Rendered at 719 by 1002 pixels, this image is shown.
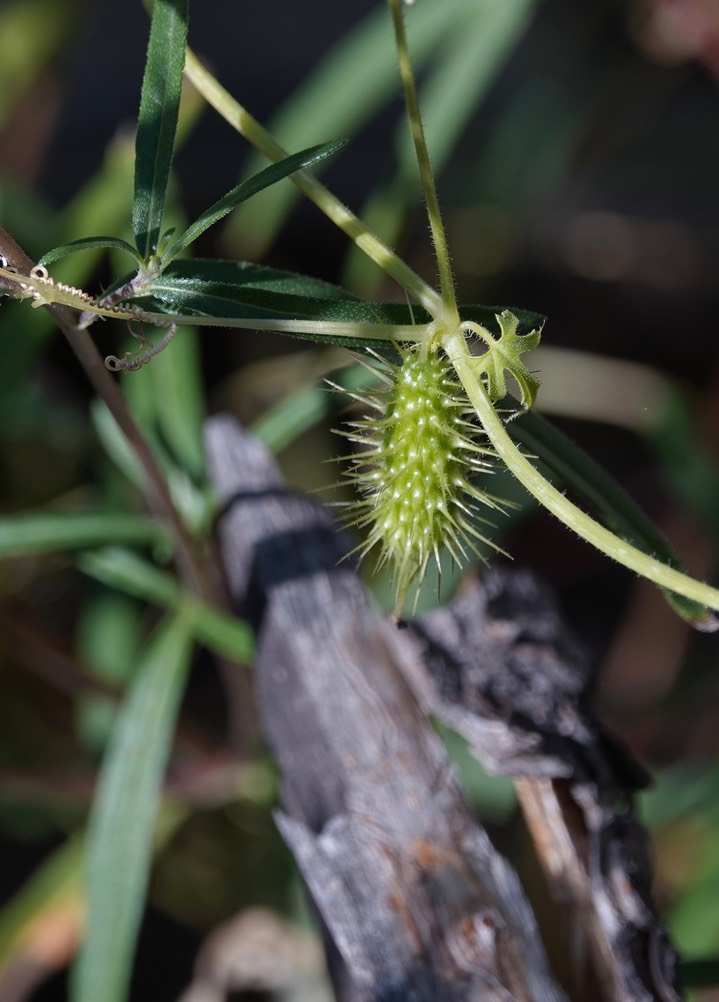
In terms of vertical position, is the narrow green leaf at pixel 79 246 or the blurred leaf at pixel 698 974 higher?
the narrow green leaf at pixel 79 246


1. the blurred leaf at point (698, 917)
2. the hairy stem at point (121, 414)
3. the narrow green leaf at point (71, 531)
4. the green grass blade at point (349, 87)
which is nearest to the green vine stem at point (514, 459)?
the hairy stem at point (121, 414)

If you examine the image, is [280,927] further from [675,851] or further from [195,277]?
[195,277]

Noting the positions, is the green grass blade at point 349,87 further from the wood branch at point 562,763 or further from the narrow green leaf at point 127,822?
the wood branch at point 562,763

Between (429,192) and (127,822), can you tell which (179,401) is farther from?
(429,192)

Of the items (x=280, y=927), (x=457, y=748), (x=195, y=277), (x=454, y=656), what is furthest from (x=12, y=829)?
(x=195, y=277)

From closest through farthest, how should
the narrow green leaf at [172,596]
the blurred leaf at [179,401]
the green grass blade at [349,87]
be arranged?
the narrow green leaf at [172,596] < the blurred leaf at [179,401] < the green grass blade at [349,87]

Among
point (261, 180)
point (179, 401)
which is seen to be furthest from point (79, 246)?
point (179, 401)
